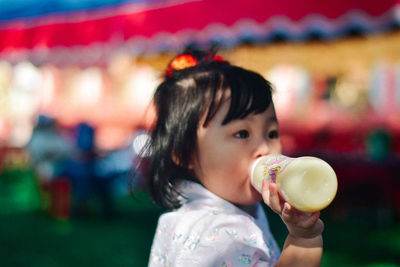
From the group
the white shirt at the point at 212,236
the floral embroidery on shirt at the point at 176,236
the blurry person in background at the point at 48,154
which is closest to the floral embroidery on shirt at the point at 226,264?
the white shirt at the point at 212,236

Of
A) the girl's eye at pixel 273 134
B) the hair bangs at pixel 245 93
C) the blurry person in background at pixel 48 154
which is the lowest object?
the blurry person in background at pixel 48 154

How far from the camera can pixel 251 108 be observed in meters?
1.10

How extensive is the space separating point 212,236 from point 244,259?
86 mm

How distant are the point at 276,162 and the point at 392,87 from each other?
15.0 feet

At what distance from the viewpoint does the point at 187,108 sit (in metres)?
1.16

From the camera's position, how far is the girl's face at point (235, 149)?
3.56ft

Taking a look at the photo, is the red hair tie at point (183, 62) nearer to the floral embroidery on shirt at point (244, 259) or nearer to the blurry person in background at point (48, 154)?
the floral embroidery on shirt at point (244, 259)

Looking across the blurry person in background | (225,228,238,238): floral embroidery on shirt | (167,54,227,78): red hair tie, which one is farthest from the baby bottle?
the blurry person in background

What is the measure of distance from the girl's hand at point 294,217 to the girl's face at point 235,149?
0.17 metres

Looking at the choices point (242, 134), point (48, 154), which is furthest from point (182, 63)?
point (48, 154)

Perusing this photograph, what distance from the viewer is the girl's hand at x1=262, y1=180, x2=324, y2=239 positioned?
0.85 meters

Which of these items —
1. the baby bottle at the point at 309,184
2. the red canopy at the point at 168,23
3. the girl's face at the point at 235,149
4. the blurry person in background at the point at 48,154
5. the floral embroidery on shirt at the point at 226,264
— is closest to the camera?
the baby bottle at the point at 309,184

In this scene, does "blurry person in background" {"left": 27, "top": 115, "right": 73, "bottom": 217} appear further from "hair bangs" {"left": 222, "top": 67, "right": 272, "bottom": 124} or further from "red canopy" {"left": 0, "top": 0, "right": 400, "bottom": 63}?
"hair bangs" {"left": 222, "top": 67, "right": 272, "bottom": 124}

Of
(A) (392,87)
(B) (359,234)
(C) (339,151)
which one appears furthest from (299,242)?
(A) (392,87)
